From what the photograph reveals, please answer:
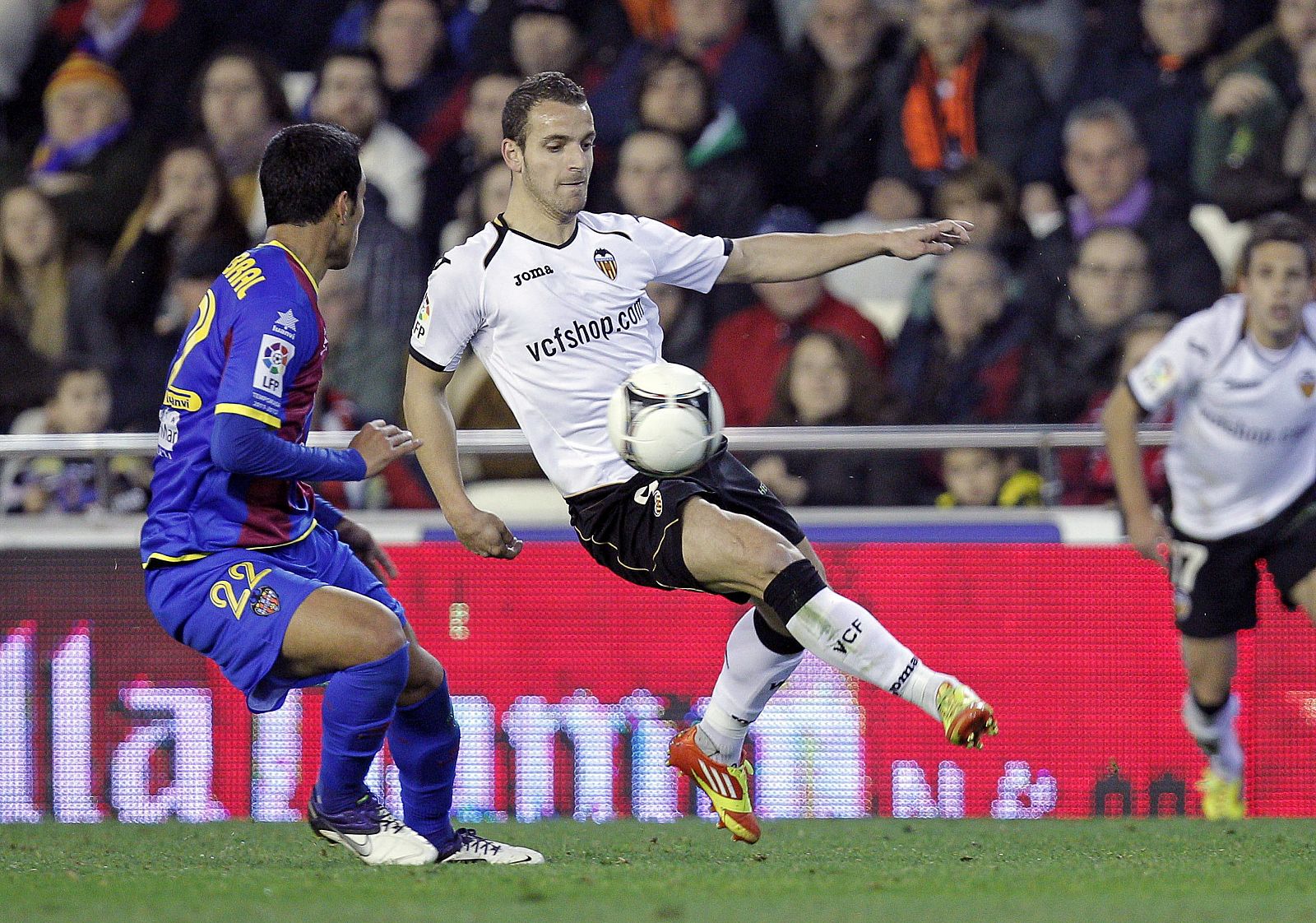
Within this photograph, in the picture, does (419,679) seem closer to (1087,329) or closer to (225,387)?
(225,387)

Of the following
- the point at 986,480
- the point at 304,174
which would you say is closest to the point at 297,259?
the point at 304,174

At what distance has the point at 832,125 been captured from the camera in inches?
367

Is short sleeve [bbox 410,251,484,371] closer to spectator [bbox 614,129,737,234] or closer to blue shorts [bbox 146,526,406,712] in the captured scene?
blue shorts [bbox 146,526,406,712]

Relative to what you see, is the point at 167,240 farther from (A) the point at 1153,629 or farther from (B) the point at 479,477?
(A) the point at 1153,629

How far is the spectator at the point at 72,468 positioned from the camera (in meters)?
7.57

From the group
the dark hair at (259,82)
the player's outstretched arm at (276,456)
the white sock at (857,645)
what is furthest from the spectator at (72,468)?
the white sock at (857,645)

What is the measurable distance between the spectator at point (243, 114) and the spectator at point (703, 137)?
2013 millimetres

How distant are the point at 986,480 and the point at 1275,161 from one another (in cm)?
246

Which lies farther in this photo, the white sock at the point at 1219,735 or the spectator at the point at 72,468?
the spectator at the point at 72,468

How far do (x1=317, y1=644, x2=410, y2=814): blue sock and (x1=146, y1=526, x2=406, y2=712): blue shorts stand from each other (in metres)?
0.12

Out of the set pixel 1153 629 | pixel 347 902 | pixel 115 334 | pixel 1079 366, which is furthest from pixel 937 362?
pixel 347 902

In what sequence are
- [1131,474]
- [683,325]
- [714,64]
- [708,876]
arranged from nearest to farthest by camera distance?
[708,876] → [1131,474] → [683,325] → [714,64]

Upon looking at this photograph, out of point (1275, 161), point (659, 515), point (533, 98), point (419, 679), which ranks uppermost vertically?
point (1275, 161)

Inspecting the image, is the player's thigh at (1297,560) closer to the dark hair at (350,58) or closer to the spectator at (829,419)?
the spectator at (829,419)
